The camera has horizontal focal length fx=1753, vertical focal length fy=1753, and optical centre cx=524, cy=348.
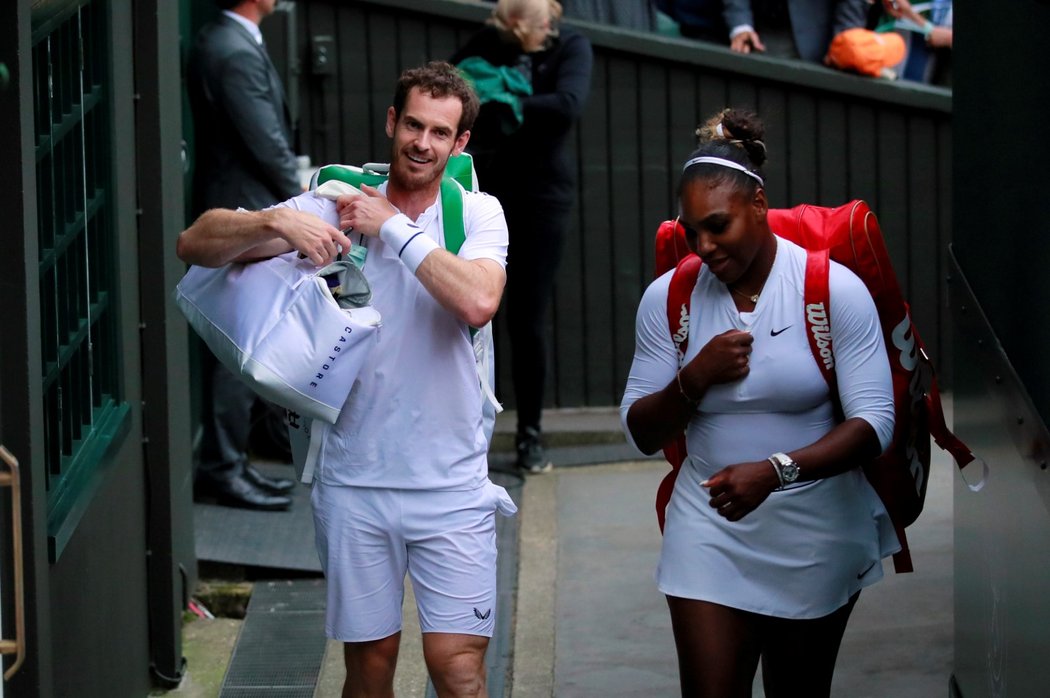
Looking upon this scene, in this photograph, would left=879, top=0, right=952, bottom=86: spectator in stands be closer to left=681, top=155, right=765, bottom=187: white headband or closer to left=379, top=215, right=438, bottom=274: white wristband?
left=681, top=155, right=765, bottom=187: white headband

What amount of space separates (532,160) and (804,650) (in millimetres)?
4348

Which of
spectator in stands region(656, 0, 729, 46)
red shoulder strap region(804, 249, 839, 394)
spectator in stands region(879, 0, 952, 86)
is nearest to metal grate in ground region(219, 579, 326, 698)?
red shoulder strap region(804, 249, 839, 394)

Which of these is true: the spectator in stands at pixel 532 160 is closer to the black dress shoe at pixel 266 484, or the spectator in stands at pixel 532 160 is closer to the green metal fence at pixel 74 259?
the black dress shoe at pixel 266 484

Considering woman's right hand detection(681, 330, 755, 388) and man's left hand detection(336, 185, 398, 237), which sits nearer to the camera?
woman's right hand detection(681, 330, 755, 388)

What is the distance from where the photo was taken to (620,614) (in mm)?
6613

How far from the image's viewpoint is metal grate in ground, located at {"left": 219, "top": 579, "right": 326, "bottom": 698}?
19.5 ft

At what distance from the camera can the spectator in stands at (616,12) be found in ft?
30.7

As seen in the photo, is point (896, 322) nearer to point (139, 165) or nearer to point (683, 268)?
point (683, 268)

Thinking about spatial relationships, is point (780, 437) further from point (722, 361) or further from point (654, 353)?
point (654, 353)

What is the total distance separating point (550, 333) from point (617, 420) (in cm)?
61

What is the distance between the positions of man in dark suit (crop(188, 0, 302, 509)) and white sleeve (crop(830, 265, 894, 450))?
12.5ft

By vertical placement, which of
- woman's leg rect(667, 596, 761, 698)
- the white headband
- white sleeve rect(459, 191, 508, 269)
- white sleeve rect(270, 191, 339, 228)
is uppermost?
the white headband

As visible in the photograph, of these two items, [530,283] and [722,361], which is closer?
[722,361]

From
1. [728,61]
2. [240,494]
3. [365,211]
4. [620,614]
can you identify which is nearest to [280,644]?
[620,614]
